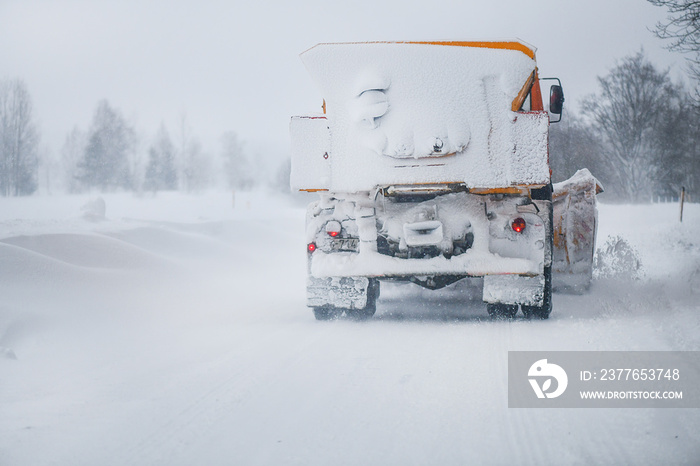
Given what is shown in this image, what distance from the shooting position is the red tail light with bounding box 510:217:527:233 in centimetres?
595

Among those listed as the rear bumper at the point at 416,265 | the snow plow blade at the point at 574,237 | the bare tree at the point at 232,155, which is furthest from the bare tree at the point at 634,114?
the bare tree at the point at 232,155

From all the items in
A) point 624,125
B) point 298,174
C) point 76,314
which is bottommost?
point 76,314

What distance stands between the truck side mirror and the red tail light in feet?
4.29

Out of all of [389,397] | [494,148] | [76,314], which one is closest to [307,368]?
[389,397]

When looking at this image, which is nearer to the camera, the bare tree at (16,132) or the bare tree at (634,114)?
the bare tree at (16,132)

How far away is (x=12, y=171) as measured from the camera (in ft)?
105

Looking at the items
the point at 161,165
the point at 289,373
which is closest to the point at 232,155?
A: the point at 161,165

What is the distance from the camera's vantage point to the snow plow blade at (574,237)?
810 cm

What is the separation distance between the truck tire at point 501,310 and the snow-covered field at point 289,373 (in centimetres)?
19

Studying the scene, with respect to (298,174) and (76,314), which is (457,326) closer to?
(298,174)

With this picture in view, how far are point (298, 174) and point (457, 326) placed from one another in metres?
2.31

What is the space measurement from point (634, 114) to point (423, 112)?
34.8 metres

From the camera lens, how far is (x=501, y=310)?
20.6ft

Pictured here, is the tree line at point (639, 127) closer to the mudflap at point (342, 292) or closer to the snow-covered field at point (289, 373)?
the snow-covered field at point (289, 373)
